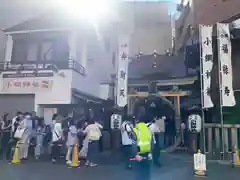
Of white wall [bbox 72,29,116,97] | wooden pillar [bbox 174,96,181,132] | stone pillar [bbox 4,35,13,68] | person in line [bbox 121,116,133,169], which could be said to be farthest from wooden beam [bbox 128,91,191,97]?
stone pillar [bbox 4,35,13,68]

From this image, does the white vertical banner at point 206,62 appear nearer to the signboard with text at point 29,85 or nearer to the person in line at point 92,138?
the person in line at point 92,138

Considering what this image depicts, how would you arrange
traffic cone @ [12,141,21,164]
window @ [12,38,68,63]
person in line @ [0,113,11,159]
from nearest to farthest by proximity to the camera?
traffic cone @ [12,141,21,164] → person in line @ [0,113,11,159] → window @ [12,38,68,63]

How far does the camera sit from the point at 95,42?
1998 centimetres

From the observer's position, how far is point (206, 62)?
11.6 metres

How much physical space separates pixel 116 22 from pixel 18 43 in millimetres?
7452

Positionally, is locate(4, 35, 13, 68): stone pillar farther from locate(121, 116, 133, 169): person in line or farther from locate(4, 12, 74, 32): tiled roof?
locate(121, 116, 133, 169): person in line

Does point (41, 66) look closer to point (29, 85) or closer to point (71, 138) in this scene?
point (29, 85)

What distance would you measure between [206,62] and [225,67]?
0.85 meters

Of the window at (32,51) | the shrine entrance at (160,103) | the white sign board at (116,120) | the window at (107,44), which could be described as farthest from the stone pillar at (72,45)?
the white sign board at (116,120)

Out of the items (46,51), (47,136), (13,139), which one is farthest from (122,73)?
(13,139)

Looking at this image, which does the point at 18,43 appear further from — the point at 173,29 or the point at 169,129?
the point at 173,29

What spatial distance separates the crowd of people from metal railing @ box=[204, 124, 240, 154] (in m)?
5.66

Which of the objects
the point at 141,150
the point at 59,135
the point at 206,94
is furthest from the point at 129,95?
the point at 141,150

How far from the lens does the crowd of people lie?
962 cm
